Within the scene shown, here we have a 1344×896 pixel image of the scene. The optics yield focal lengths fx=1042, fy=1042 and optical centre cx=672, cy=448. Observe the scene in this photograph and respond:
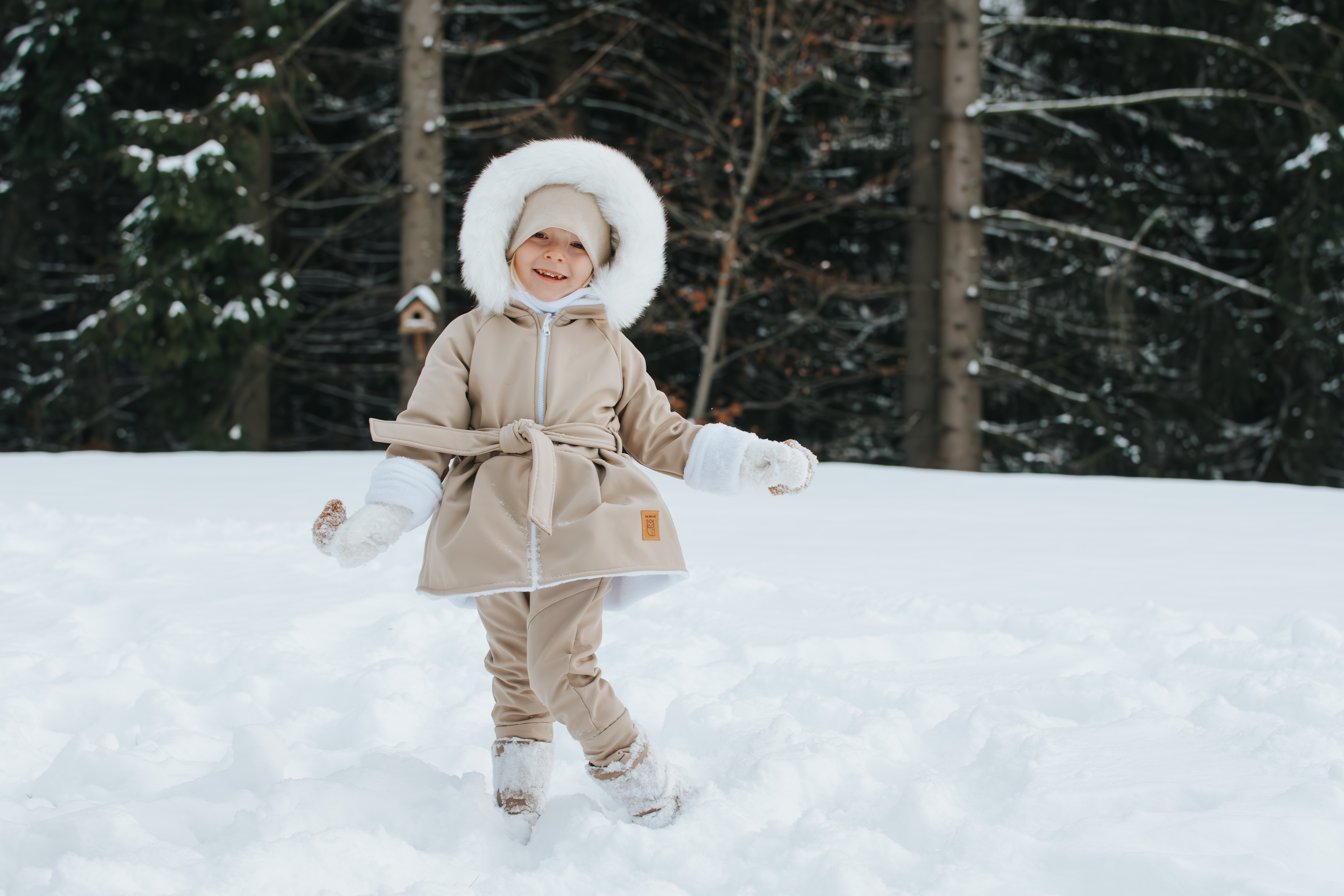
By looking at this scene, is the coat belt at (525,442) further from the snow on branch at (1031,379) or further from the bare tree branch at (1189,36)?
the bare tree branch at (1189,36)

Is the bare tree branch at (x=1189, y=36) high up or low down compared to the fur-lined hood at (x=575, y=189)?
up

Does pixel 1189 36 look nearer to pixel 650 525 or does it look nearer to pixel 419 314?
pixel 419 314

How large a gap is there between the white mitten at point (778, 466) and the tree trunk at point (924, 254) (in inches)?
318

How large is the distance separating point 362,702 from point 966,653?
181 centimetres

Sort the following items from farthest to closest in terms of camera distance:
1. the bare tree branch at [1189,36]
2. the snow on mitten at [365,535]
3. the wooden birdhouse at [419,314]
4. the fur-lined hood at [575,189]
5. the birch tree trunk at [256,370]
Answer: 1. the birch tree trunk at [256,370]
2. the bare tree branch at [1189,36]
3. the wooden birdhouse at [419,314]
4. the fur-lined hood at [575,189]
5. the snow on mitten at [365,535]

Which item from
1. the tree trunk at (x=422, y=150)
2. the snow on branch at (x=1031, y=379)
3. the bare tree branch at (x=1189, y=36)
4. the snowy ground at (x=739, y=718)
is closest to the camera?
the snowy ground at (x=739, y=718)

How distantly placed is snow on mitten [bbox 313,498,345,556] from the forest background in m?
6.94

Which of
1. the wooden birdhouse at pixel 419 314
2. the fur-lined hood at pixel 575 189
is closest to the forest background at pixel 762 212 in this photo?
the wooden birdhouse at pixel 419 314

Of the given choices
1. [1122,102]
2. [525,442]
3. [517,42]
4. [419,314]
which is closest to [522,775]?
[525,442]

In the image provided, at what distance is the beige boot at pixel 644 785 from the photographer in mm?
2217

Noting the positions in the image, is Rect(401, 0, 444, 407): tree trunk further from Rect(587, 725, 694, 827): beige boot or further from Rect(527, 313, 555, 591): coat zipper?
Rect(587, 725, 694, 827): beige boot

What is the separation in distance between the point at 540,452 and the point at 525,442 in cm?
7

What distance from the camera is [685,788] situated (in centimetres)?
230

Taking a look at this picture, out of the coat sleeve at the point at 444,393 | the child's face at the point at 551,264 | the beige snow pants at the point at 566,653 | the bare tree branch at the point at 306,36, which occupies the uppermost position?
the bare tree branch at the point at 306,36
